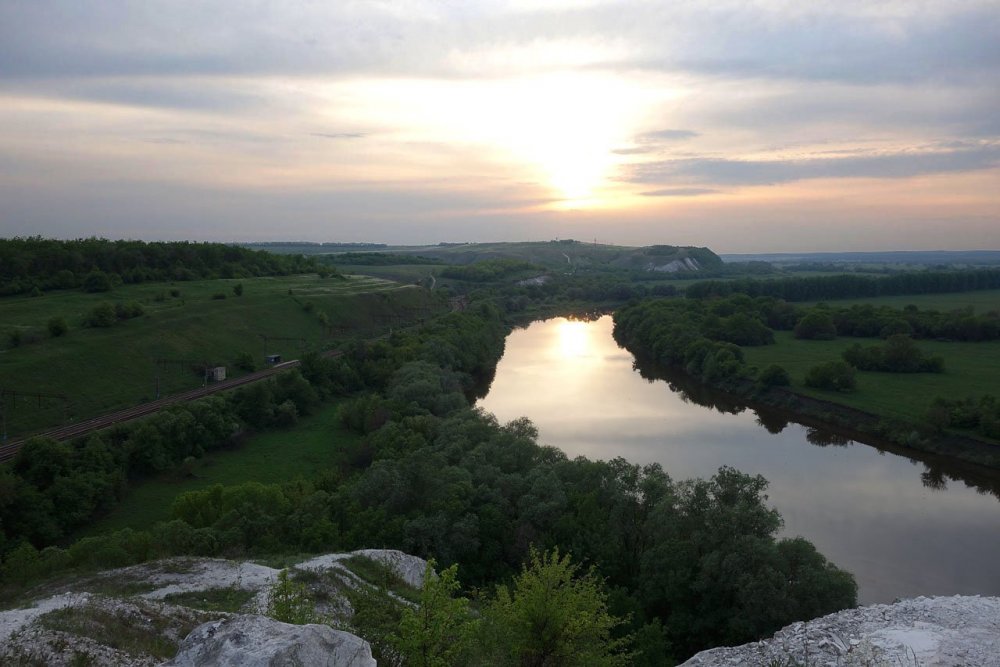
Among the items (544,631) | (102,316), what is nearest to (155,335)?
(102,316)

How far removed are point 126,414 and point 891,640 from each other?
122 ft

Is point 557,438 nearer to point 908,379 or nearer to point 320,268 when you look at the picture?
point 908,379

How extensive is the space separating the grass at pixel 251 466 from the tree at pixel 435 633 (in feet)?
66.8

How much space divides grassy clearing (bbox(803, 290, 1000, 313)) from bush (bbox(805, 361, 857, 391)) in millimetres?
56943

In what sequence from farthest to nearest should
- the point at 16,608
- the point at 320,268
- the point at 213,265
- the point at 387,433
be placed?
1. the point at 320,268
2. the point at 213,265
3. the point at 387,433
4. the point at 16,608

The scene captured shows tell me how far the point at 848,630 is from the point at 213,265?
8093 cm

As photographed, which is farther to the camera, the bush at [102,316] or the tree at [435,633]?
the bush at [102,316]

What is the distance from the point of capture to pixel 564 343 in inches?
3199

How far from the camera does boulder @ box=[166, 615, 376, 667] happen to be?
7965 mm

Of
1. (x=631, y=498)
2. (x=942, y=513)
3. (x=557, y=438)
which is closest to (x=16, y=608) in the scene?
(x=631, y=498)

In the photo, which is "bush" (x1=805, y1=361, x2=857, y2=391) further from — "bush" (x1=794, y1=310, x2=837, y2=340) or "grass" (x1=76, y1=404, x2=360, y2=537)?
"grass" (x1=76, y1=404, x2=360, y2=537)

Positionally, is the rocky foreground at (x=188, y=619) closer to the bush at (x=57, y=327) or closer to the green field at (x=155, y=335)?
the green field at (x=155, y=335)

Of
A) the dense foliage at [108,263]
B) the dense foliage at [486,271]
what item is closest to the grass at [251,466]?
the dense foliage at [108,263]

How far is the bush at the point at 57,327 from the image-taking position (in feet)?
140
